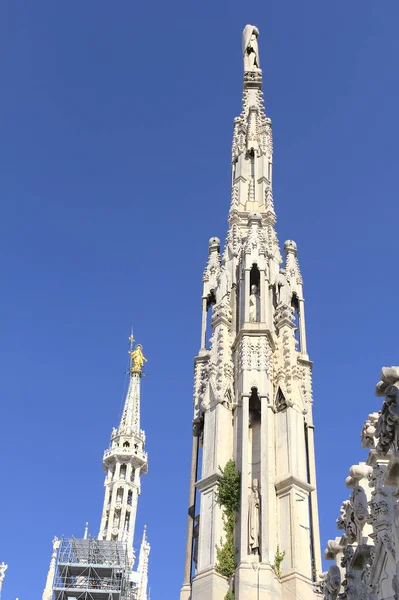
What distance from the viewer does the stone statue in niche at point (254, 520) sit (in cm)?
1755

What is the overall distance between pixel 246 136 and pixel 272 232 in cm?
538

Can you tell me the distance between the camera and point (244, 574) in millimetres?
16859

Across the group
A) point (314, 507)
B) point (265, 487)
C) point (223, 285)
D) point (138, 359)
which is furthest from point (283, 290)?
point (138, 359)

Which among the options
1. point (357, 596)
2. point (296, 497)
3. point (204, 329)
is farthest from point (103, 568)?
point (357, 596)

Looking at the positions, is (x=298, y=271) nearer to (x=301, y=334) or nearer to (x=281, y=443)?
(x=301, y=334)

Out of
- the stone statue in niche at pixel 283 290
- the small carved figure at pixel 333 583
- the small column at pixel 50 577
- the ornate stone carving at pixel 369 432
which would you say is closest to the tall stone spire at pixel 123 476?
the small column at pixel 50 577

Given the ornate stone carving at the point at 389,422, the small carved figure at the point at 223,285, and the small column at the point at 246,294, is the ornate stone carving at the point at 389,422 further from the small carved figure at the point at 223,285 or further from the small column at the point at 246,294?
the small carved figure at the point at 223,285

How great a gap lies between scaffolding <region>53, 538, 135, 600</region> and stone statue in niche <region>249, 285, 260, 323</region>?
79.8 ft

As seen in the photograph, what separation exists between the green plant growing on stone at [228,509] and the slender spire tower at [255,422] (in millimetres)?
68

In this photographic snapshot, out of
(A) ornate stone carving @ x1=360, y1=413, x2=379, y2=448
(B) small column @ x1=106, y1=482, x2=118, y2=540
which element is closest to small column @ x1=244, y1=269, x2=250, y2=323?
(A) ornate stone carving @ x1=360, y1=413, x2=379, y2=448

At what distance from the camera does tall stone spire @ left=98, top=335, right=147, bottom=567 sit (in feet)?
174

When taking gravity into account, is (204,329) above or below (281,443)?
above

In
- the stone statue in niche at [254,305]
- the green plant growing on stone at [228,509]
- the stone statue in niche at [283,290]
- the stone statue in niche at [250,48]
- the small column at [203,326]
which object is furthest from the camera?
the stone statue in niche at [250,48]

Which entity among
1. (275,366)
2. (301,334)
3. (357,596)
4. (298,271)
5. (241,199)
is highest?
(241,199)
